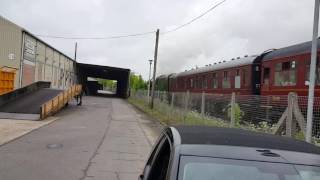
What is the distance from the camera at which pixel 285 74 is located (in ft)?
69.3

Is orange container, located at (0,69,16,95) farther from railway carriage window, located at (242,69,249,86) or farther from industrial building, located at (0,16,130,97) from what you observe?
railway carriage window, located at (242,69,249,86)

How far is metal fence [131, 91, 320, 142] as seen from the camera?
11422mm

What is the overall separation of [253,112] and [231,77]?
12659 millimetres

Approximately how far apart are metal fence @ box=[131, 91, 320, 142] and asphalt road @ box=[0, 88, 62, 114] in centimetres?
811

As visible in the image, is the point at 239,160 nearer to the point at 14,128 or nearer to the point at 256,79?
the point at 14,128

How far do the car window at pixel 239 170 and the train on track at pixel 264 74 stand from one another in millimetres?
14897

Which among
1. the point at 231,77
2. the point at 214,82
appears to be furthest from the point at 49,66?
the point at 231,77

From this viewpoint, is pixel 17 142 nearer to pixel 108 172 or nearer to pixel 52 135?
pixel 52 135

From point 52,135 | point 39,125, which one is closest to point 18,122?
point 39,125

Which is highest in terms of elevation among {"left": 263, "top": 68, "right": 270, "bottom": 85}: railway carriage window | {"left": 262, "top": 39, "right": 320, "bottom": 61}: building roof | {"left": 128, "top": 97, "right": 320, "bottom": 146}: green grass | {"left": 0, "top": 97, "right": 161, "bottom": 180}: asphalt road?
{"left": 262, "top": 39, "right": 320, "bottom": 61}: building roof

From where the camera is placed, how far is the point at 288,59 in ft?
68.8

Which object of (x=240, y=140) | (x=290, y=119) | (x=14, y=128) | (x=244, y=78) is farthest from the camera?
(x=244, y=78)

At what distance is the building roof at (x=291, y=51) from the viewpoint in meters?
19.4

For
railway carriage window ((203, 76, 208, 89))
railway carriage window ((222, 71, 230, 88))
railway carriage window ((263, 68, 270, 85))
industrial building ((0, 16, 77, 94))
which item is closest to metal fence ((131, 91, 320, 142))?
railway carriage window ((222, 71, 230, 88))
